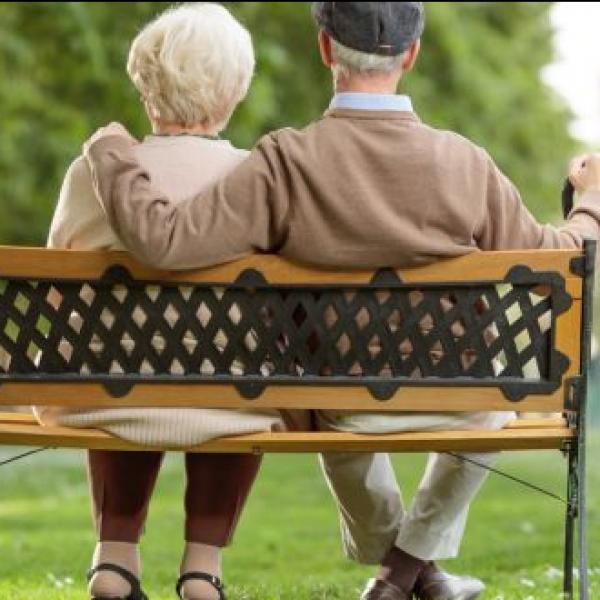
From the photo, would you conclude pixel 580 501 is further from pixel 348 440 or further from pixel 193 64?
pixel 193 64

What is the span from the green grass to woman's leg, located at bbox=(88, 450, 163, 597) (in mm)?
1014

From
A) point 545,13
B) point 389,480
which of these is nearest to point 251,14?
point 545,13

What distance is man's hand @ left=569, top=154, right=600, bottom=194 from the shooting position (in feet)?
17.6

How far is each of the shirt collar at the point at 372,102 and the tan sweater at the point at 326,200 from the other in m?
0.02

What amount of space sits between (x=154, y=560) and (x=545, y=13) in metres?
19.2

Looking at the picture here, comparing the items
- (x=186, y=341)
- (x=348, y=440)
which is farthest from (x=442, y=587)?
(x=186, y=341)

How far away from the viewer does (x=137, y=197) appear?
495 cm

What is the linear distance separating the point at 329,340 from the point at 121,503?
0.78 metres

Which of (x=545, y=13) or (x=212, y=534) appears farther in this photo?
(x=545, y=13)

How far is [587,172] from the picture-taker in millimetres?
5367

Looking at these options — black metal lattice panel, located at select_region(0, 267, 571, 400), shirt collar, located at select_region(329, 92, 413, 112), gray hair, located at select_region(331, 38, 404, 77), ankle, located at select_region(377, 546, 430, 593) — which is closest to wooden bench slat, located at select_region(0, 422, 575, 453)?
black metal lattice panel, located at select_region(0, 267, 571, 400)

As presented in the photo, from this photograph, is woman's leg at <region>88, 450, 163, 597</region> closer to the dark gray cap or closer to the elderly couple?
the elderly couple

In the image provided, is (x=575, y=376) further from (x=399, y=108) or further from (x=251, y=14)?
(x=251, y=14)

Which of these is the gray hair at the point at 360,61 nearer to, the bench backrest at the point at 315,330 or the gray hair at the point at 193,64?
the gray hair at the point at 193,64
